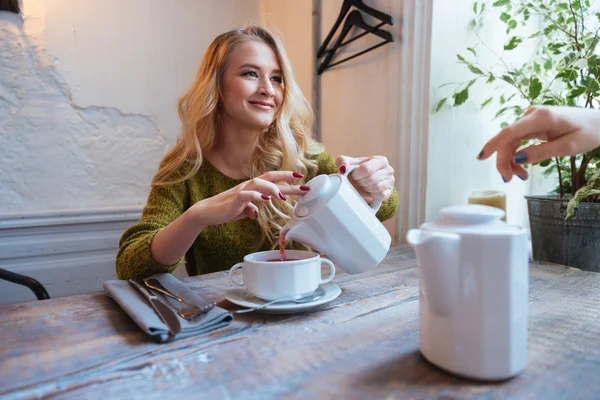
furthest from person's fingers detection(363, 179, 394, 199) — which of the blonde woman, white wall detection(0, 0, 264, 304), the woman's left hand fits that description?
white wall detection(0, 0, 264, 304)

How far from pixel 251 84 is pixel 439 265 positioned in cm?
84

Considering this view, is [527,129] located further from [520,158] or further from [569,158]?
[569,158]

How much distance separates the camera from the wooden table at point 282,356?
16.0 inches

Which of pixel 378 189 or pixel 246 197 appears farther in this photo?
pixel 378 189

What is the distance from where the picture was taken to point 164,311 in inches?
23.5

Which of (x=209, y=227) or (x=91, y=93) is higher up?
(x=91, y=93)

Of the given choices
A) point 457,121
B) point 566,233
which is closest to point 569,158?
point 566,233

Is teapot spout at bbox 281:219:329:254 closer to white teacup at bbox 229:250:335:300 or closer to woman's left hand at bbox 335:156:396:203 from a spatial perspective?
white teacup at bbox 229:250:335:300

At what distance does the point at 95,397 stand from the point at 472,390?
1.22 feet

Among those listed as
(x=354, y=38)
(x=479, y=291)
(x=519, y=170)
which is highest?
(x=354, y=38)

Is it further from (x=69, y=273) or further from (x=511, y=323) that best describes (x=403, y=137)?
(x=69, y=273)

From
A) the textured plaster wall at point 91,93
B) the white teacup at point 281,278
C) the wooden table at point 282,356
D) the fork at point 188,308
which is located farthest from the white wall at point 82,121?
the white teacup at point 281,278

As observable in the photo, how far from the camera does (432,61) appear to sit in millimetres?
1229

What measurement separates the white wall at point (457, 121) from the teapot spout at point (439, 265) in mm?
886
